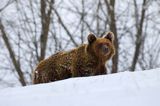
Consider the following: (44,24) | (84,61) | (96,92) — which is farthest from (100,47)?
(44,24)

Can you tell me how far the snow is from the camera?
4.75 m

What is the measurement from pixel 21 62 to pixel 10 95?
47.0ft

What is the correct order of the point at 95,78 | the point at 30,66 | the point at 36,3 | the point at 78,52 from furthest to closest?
1. the point at 36,3
2. the point at 30,66
3. the point at 78,52
4. the point at 95,78

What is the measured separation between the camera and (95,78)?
17.7ft

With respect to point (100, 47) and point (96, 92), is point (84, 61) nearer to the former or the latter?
point (100, 47)

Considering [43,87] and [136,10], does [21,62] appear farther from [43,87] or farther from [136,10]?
[43,87]

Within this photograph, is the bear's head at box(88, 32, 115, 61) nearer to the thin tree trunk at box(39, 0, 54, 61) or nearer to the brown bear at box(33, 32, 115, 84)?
the brown bear at box(33, 32, 115, 84)

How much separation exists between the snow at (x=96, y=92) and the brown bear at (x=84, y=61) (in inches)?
56.3

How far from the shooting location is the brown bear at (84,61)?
6.89m

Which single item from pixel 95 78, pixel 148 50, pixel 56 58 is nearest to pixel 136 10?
pixel 148 50

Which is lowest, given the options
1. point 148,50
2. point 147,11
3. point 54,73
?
point 148,50

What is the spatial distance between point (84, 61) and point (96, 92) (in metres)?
1.92

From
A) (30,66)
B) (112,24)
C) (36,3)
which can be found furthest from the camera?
(36,3)

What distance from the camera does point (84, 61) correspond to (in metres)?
6.91
